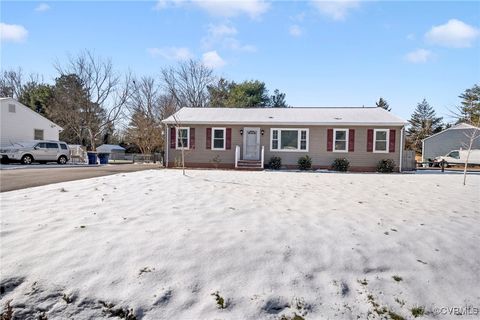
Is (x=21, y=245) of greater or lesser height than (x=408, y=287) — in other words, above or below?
above

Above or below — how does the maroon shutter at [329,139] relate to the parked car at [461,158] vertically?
above

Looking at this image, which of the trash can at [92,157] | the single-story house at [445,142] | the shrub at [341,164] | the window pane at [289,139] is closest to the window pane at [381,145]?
the shrub at [341,164]

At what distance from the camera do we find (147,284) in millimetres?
3045

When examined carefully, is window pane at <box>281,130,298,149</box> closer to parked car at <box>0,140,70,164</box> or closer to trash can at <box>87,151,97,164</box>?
trash can at <box>87,151,97,164</box>

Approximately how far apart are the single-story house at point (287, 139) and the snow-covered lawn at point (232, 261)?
1176 centimetres

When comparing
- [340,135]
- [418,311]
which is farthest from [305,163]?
[418,311]

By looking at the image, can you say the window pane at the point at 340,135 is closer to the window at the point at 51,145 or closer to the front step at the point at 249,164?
the front step at the point at 249,164

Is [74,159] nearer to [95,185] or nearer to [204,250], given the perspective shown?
[95,185]

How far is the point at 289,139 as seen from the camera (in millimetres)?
17484

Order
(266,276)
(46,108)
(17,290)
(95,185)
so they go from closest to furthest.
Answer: (17,290), (266,276), (95,185), (46,108)

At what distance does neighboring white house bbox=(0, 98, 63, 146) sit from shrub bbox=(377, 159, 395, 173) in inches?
948

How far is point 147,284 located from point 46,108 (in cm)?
4068

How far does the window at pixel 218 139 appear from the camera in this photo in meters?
17.8

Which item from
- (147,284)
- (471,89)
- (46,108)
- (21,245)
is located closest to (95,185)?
(21,245)
